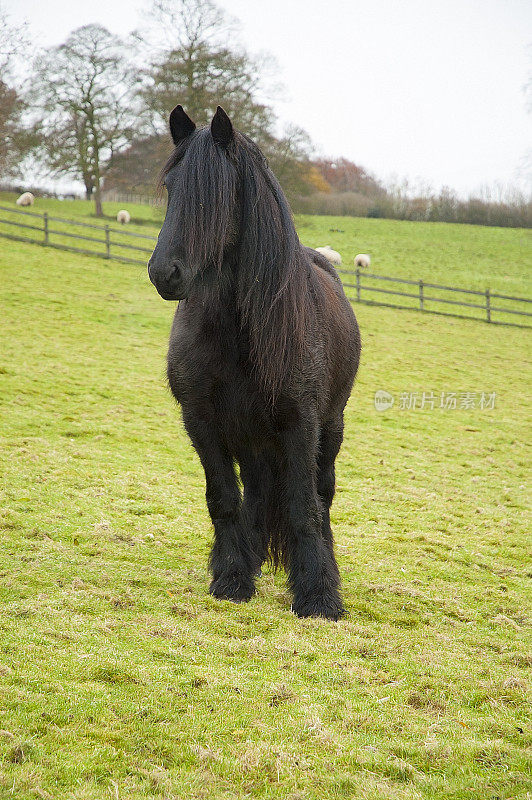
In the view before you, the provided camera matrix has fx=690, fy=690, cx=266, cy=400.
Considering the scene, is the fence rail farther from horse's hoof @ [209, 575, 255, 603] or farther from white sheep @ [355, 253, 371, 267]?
horse's hoof @ [209, 575, 255, 603]

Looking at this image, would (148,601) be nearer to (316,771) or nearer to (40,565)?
(40,565)

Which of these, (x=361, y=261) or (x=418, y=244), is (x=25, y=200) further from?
(x=418, y=244)

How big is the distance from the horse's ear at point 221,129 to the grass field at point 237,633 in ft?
7.95

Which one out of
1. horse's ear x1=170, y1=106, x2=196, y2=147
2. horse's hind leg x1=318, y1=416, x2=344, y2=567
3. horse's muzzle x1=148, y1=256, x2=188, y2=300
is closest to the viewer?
horse's muzzle x1=148, y1=256, x2=188, y2=300

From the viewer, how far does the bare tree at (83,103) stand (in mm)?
31156

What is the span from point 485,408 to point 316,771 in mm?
11501

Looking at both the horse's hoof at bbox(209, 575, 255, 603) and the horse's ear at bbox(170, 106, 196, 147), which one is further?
the horse's hoof at bbox(209, 575, 255, 603)

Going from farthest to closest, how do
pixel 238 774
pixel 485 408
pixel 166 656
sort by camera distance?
pixel 485 408, pixel 166 656, pixel 238 774

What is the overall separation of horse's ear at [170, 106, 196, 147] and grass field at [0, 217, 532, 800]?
8.06 ft

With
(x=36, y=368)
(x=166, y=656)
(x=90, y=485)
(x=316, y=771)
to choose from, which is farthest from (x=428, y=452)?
(x=316, y=771)

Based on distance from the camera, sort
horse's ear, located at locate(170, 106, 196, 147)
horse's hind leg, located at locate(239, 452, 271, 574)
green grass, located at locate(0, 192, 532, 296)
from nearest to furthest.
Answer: horse's ear, located at locate(170, 106, 196, 147) < horse's hind leg, located at locate(239, 452, 271, 574) < green grass, located at locate(0, 192, 532, 296)

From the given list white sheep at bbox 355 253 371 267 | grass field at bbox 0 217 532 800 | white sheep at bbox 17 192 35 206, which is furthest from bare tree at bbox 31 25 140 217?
grass field at bbox 0 217 532 800

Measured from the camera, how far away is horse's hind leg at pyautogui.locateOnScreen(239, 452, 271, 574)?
426cm

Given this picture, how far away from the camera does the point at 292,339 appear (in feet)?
12.3
